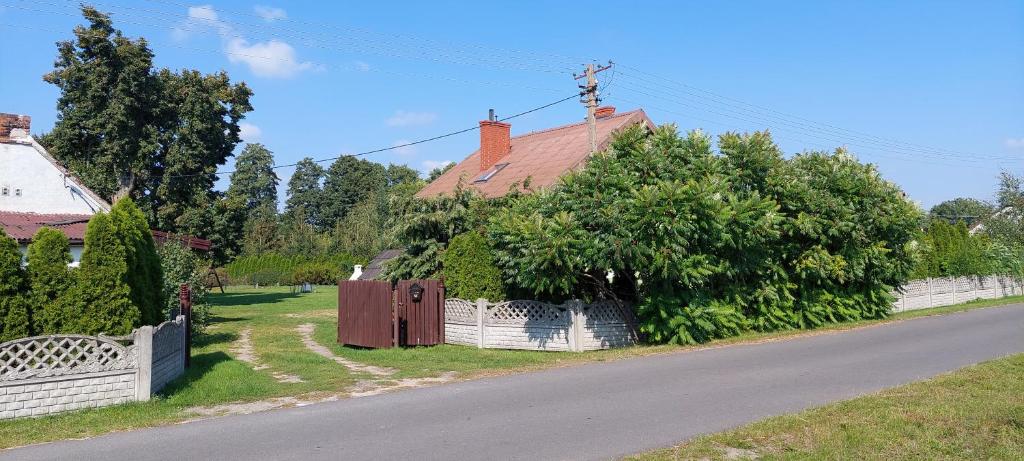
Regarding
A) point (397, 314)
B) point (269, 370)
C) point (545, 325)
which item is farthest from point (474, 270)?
point (269, 370)

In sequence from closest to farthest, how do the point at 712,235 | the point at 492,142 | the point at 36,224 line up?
the point at 712,235 < the point at 36,224 < the point at 492,142

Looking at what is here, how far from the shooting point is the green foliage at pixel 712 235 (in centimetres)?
1421

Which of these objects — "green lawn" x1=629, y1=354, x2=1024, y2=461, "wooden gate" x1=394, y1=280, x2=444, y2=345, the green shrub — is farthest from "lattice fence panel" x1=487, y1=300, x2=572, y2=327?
the green shrub

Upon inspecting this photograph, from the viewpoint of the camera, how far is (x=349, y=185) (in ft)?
324

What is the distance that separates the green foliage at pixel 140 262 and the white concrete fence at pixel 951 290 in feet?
72.9

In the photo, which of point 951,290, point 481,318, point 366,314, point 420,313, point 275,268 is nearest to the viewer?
point 481,318

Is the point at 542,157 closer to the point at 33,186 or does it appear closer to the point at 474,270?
the point at 474,270

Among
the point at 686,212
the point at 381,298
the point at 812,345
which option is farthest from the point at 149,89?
the point at 812,345

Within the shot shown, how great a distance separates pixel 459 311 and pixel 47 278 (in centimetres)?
857

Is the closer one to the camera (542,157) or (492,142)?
(542,157)

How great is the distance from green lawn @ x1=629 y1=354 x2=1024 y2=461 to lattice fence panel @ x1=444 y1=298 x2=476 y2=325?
30.8ft

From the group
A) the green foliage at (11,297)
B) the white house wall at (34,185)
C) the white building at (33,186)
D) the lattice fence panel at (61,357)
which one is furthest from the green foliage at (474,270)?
the white house wall at (34,185)

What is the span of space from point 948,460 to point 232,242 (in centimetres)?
3433

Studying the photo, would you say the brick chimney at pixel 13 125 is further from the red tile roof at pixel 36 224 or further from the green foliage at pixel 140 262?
the green foliage at pixel 140 262
